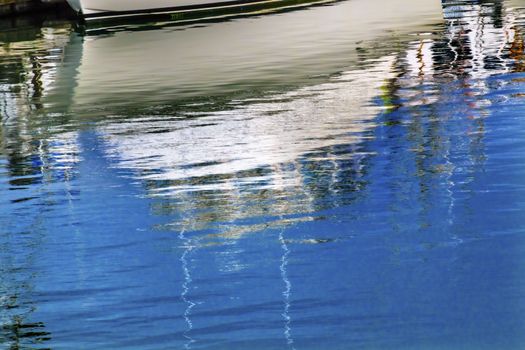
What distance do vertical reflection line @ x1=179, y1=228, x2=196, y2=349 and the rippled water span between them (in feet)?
0.10

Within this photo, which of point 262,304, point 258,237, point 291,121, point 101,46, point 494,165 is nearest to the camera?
point 262,304

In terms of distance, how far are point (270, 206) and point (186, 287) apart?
3.31 m

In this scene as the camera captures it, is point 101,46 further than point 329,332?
Yes

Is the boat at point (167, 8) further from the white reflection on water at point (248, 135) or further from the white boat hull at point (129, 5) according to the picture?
the white reflection on water at point (248, 135)

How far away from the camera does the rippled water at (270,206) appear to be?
11.1 m

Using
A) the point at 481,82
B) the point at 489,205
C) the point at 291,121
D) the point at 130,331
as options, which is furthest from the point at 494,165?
the point at 481,82

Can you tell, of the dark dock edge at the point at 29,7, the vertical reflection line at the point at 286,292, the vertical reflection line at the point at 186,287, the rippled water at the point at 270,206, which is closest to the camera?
the vertical reflection line at the point at 286,292

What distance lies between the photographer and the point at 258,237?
45.7ft

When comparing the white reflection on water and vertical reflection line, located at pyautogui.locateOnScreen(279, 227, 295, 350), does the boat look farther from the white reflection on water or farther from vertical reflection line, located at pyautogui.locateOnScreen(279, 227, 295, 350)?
vertical reflection line, located at pyautogui.locateOnScreen(279, 227, 295, 350)

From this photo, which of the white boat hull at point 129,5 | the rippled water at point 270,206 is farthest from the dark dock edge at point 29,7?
the rippled water at point 270,206

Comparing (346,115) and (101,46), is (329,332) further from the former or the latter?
(101,46)

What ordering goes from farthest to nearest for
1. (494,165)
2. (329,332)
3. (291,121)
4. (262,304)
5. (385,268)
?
(291,121)
(494,165)
(385,268)
(262,304)
(329,332)

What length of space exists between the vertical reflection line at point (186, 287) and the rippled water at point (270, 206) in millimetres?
30

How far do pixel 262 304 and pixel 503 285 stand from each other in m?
2.32
